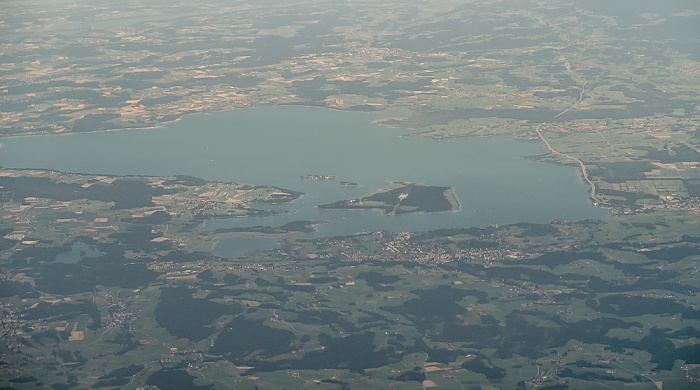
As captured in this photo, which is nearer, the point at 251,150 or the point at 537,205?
the point at 537,205

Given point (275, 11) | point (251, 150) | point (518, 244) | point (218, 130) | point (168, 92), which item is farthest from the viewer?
point (275, 11)

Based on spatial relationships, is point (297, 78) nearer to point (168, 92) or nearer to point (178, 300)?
point (168, 92)

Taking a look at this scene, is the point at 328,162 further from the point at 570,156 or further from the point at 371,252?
the point at 371,252

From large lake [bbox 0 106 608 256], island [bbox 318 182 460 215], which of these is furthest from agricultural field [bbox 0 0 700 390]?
large lake [bbox 0 106 608 256]

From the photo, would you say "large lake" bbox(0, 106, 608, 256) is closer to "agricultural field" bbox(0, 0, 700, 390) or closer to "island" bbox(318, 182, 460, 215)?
"island" bbox(318, 182, 460, 215)

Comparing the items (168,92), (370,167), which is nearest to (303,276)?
(370,167)

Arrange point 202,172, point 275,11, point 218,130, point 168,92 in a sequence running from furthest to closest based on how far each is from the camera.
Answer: point 275,11 < point 168,92 < point 218,130 < point 202,172
